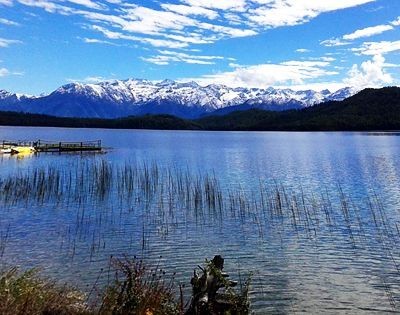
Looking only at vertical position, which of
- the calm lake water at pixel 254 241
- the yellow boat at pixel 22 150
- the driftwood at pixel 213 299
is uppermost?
the driftwood at pixel 213 299

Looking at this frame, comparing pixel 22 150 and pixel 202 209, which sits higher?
pixel 22 150

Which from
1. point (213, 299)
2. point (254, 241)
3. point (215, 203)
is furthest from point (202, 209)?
point (213, 299)

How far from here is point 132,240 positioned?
933 inches

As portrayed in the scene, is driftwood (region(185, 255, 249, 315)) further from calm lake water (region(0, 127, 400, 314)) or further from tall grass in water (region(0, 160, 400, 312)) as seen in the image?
tall grass in water (region(0, 160, 400, 312))

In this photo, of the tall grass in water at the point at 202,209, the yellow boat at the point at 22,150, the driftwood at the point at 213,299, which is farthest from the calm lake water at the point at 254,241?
the yellow boat at the point at 22,150

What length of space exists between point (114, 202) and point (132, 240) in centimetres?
1213

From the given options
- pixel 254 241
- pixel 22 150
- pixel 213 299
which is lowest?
pixel 254 241

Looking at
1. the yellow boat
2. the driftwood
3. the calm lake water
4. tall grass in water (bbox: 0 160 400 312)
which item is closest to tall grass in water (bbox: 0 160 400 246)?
tall grass in water (bbox: 0 160 400 312)

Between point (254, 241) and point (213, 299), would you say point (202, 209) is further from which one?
point (213, 299)

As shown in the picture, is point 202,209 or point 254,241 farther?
point 202,209

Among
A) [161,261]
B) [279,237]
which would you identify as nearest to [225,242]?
[279,237]

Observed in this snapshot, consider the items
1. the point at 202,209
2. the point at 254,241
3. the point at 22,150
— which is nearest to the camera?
the point at 254,241

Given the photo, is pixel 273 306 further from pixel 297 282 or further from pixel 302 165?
pixel 302 165

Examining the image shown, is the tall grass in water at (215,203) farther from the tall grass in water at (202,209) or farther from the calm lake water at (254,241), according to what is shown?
the calm lake water at (254,241)
